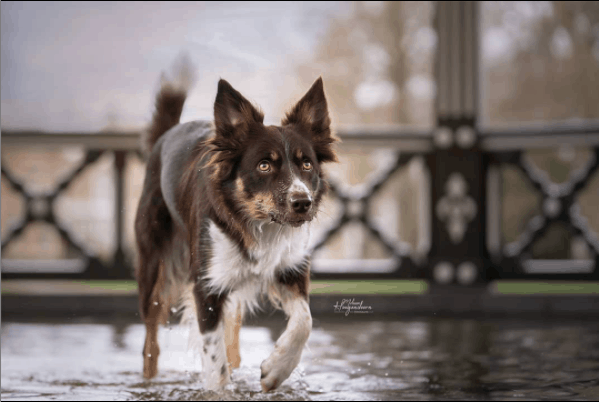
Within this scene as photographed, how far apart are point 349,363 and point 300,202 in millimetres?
1635

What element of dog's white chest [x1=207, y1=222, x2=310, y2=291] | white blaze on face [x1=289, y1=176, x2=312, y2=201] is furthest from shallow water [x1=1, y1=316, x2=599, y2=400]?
white blaze on face [x1=289, y1=176, x2=312, y2=201]

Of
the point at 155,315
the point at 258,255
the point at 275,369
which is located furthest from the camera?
the point at 155,315

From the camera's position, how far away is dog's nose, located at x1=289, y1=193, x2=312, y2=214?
2.90 meters

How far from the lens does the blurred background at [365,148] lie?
684cm

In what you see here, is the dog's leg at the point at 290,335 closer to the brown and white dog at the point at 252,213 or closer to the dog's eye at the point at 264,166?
the brown and white dog at the point at 252,213

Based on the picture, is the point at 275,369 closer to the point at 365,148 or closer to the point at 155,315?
the point at 155,315

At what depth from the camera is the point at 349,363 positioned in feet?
14.0

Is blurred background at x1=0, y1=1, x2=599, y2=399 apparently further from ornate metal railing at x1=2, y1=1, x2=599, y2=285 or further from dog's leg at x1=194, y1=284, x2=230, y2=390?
dog's leg at x1=194, y1=284, x2=230, y2=390

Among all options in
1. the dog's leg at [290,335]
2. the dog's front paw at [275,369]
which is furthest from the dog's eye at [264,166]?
the dog's front paw at [275,369]

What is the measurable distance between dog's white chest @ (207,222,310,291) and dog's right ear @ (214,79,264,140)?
1.33ft

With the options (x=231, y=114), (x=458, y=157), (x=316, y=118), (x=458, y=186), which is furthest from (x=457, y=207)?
(x=231, y=114)

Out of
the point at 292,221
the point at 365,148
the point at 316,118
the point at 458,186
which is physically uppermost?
the point at 316,118

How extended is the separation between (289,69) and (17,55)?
2647 millimetres

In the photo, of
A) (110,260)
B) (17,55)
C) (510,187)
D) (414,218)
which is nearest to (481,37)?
(510,187)
